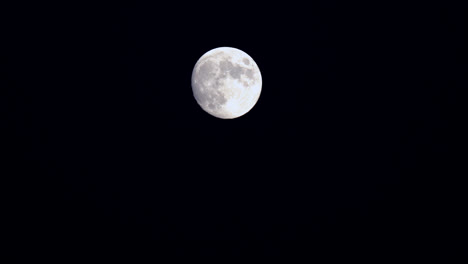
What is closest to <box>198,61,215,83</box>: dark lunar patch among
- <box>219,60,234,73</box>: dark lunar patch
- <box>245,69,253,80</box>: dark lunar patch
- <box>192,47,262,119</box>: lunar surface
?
<box>192,47,262,119</box>: lunar surface

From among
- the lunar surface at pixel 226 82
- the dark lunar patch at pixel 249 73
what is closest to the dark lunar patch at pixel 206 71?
the lunar surface at pixel 226 82

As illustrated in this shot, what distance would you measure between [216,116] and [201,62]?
967 mm

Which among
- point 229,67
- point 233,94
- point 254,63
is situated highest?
point 254,63

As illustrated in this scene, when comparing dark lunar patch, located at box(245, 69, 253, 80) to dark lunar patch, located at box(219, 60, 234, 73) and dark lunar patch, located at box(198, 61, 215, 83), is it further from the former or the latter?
dark lunar patch, located at box(198, 61, 215, 83)

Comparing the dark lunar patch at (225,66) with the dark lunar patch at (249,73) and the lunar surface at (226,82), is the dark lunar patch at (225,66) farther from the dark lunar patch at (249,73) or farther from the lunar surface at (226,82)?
the dark lunar patch at (249,73)

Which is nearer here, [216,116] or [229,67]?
[229,67]

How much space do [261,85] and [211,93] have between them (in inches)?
37.3

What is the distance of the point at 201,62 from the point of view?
495 centimetres

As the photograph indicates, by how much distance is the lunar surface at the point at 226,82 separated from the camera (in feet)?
15.4

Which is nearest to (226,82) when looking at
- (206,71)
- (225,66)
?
(225,66)

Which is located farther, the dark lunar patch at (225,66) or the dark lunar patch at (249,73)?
the dark lunar patch at (249,73)

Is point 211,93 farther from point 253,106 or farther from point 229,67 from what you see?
point 253,106

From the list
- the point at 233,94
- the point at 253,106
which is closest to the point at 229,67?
the point at 233,94

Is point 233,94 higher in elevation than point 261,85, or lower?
lower
